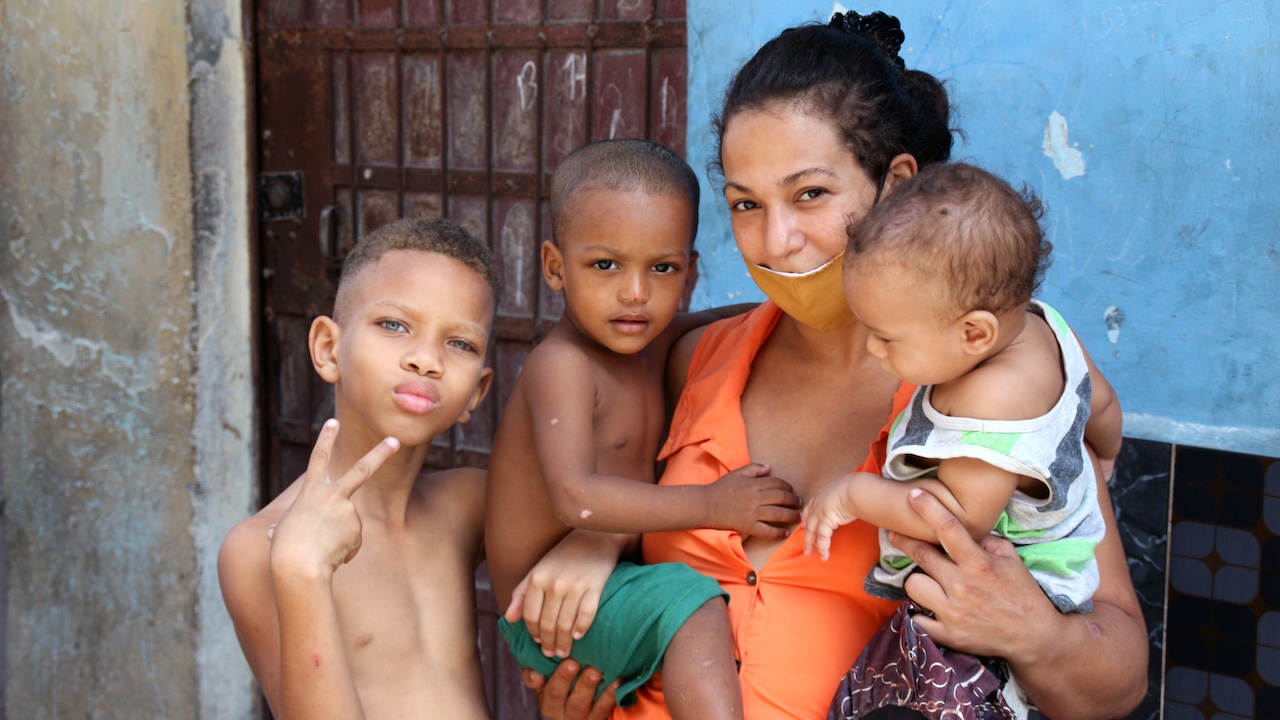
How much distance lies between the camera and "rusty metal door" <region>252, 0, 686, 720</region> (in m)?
3.24

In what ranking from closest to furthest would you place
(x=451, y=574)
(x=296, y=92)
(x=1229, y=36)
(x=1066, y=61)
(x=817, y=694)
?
1. (x=817, y=694)
2. (x=451, y=574)
3. (x=1229, y=36)
4. (x=1066, y=61)
5. (x=296, y=92)

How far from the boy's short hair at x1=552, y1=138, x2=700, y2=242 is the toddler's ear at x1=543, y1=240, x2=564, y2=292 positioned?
0.03 m

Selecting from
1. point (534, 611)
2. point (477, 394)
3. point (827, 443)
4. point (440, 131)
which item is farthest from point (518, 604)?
point (440, 131)

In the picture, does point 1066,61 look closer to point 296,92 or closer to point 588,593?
point 588,593

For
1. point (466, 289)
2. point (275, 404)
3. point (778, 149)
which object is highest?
point (778, 149)

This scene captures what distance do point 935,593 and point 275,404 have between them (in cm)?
302

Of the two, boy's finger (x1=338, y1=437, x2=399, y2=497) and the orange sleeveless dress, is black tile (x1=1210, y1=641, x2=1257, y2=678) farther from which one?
boy's finger (x1=338, y1=437, x2=399, y2=497)

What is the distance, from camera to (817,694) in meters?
1.72

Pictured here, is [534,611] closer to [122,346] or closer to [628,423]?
[628,423]

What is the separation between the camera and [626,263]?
208cm

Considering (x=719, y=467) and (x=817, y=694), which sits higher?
(x=719, y=467)

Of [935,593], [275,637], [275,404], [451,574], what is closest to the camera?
[935,593]

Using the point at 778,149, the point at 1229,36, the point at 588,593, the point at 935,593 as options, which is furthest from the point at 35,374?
the point at 1229,36

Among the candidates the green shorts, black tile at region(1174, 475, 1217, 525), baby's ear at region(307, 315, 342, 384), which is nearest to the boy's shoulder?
baby's ear at region(307, 315, 342, 384)
